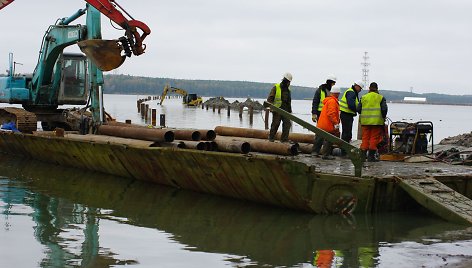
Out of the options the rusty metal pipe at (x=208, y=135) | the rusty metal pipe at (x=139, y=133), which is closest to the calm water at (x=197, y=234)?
the rusty metal pipe at (x=139, y=133)

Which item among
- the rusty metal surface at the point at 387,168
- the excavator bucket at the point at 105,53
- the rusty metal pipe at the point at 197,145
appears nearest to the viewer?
the rusty metal surface at the point at 387,168

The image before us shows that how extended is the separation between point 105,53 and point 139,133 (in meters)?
2.30

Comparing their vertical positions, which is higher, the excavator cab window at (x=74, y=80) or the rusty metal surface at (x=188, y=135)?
the excavator cab window at (x=74, y=80)

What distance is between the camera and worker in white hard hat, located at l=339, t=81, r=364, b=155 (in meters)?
14.1

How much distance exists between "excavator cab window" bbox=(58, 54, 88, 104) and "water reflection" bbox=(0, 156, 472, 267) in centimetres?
864

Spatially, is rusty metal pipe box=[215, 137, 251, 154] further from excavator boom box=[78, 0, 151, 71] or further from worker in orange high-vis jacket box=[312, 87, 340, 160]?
excavator boom box=[78, 0, 151, 71]

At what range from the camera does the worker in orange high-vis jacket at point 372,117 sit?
Result: 44.8ft

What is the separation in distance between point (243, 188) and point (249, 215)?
607 mm

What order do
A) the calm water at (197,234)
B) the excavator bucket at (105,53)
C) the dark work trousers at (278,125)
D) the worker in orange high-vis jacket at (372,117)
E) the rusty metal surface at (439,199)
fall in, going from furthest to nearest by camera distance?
the excavator bucket at (105,53) → the dark work trousers at (278,125) → the worker in orange high-vis jacket at (372,117) → the rusty metal surface at (439,199) → the calm water at (197,234)

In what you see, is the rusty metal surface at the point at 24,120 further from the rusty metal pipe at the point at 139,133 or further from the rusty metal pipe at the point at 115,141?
the rusty metal pipe at the point at 115,141

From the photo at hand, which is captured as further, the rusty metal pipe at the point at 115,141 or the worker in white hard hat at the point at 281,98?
the worker in white hard hat at the point at 281,98

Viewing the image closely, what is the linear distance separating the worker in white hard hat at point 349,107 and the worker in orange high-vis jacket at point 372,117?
0.16 meters

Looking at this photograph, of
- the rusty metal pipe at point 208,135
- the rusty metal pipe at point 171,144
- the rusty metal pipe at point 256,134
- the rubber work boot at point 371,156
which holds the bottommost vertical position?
the rubber work boot at point 371,156

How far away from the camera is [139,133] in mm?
15312
